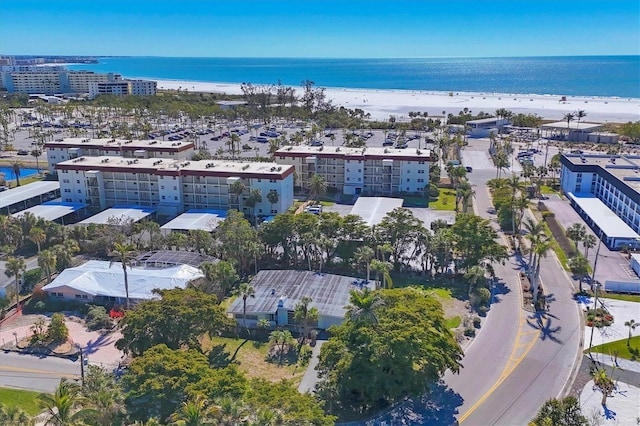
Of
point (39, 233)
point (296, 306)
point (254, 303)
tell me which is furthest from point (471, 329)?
point (39, 233)

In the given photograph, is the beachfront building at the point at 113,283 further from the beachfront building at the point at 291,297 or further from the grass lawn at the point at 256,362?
the grass lawn at the point at 256,362

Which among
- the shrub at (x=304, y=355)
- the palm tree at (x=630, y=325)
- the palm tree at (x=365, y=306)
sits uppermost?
the palm tree at (x=365, y=306)

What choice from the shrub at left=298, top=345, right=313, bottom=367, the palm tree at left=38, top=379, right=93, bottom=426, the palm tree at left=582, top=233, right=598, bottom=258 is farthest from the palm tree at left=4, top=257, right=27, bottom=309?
the palm tree at left=582, top=233, right=598, bottom=258

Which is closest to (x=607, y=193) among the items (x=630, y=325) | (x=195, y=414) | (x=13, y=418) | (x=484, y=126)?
(x=630, y=325)

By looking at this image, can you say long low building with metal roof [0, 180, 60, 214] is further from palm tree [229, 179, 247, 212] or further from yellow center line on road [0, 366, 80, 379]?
yellow center line on road [0, 366, 80, 379]

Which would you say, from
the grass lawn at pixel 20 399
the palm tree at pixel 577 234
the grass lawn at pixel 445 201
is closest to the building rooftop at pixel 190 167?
the grass lawn at pixel 445 201

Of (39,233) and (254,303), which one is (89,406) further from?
(39,233)

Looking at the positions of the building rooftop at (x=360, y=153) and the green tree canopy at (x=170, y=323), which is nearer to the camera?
the green tree canopy at (x=170, y=323)
